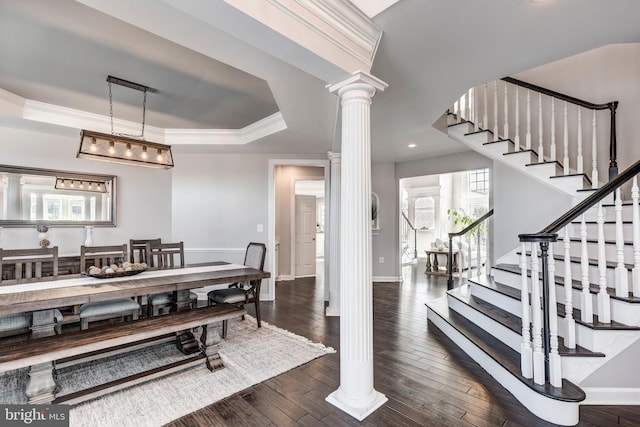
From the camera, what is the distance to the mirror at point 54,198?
369 centimetres

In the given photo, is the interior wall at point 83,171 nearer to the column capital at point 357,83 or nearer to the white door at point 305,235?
the white door at point 305,235

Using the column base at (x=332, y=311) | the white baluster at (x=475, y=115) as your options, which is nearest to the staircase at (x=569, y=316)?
the white baluster at (x=475, y=115)

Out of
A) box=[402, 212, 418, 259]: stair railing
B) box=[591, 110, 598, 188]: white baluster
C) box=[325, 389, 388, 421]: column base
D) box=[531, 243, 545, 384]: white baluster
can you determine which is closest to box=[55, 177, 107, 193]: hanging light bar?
box=[325, 389, 388, 421]: column base

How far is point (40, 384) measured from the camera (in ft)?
6.37

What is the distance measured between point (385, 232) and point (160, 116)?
14.3 feet

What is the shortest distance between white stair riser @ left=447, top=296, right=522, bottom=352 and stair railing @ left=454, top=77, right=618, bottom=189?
5.89 ft

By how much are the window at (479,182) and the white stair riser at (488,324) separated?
668 centimetres

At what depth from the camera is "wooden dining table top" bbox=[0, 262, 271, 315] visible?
83.2 inches

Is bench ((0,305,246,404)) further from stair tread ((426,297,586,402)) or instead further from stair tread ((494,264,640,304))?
stair tread ((494,264,640,304))

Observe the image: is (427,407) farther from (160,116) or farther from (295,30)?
(160,116)

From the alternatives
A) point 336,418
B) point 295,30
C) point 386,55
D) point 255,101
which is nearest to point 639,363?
point 336,418

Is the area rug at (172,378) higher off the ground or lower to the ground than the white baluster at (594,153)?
lower

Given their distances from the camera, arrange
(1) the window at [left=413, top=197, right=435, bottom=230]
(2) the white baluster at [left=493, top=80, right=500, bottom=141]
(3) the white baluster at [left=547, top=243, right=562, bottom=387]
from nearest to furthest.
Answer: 1. (3) the white baluster at [left=547, top=243, right=562, bottom=387]
2. (2) the white baluster at [left=493, top=80, right=500, bottom=141]
3. (1) the window at [left=413, top=197, right=435, bottom=230]

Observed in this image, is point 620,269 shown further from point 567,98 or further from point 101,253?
point 101,253
